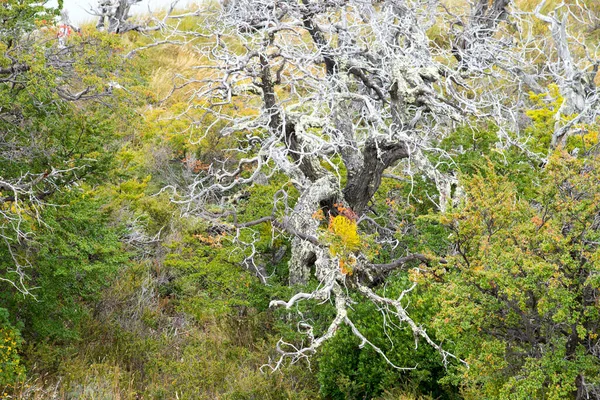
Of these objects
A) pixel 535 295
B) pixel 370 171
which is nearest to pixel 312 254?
pixel 370 171

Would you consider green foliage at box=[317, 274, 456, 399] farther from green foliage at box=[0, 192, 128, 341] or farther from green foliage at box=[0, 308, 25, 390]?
green foliage at box=[0, 308, 25, 390]

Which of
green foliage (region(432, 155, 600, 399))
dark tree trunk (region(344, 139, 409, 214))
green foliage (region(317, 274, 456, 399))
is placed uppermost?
green foliage (region(432, 155, 600, 399))

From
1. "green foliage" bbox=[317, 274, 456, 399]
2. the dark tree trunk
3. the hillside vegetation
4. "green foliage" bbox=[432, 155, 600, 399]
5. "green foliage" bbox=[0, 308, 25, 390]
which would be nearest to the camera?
"green foliage" bbox=[432, 155, 600, 399]

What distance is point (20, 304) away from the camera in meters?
6.95

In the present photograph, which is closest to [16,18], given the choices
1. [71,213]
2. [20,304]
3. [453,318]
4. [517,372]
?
[71,213]

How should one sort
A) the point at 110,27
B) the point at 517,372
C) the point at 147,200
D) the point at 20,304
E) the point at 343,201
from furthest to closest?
the point at 110,27 < the point at 147,200 < the point at 343,201 < the point at 20,304 < the point at 517,372

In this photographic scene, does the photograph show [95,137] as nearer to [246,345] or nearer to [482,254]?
[246,345]

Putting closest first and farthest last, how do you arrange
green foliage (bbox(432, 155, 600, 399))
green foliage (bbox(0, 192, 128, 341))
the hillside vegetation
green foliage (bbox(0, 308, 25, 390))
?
green foliage (bbox(432, 155, 600, 399)) < the hillside vegetation < green foliage (bbox(0, 308, 25, 390)) < green foliage (bbox(0, 192, 128, 341))

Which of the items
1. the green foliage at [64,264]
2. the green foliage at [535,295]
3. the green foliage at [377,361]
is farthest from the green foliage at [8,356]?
the green foliage at [535,295]

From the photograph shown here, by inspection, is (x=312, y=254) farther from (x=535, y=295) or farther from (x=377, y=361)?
(x=535, y=295)

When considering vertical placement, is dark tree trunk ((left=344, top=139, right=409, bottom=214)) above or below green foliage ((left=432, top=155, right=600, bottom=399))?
below

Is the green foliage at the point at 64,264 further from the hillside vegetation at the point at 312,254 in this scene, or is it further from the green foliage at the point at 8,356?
the green foliage at the point at 8,356

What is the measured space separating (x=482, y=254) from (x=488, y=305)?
1.40 ft

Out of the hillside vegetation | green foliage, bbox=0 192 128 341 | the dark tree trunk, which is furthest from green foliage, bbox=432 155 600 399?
green foliage, bbox=0 192 128 341
